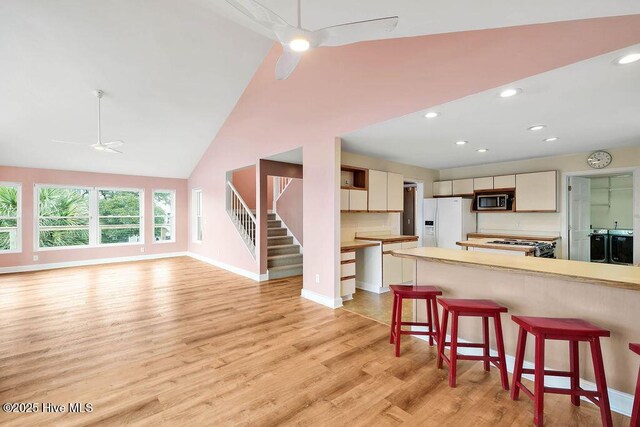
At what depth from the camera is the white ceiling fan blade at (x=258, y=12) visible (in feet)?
4.69

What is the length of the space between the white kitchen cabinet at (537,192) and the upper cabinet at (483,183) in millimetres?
431

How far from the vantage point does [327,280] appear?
3941mm

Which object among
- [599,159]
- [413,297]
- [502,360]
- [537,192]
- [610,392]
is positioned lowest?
[610,392]

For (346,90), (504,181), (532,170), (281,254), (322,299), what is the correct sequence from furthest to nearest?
(281,254), (504,181), (532,170), (322,299), (346,90)

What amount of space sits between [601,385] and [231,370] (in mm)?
2534

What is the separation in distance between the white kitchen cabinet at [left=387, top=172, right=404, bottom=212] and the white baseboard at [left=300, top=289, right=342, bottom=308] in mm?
2033

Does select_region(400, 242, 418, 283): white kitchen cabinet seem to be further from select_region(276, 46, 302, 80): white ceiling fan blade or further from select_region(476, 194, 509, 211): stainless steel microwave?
select_region(276, 46, 302, 80): white ceiling fan blade

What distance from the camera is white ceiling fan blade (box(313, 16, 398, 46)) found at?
1.57m

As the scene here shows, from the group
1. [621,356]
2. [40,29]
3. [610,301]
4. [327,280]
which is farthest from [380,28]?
[40,29]

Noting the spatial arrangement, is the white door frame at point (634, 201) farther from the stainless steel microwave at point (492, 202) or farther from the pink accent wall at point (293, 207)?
the pink accent wall at point (293, 207)

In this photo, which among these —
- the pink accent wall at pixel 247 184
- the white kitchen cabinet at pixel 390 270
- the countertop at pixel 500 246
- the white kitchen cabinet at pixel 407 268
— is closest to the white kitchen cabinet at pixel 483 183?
the countertop at pixel 500 246

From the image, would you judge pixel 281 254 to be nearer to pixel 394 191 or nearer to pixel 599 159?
pixel 394 191

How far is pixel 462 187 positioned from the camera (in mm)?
5773

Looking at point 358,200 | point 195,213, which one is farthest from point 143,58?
point 195,213
